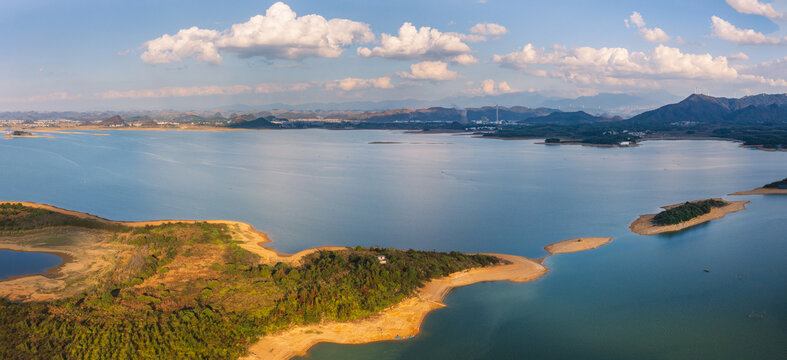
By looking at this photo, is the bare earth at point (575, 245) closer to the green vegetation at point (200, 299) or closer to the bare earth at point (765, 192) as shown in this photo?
the green vegetation at point (200, 299)

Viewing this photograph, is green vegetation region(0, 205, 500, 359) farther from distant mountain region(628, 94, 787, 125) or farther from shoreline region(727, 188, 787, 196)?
distant mountain region(628, 94, 787, 125)

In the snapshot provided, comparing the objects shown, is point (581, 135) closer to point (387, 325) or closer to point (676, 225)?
point (676, 225)

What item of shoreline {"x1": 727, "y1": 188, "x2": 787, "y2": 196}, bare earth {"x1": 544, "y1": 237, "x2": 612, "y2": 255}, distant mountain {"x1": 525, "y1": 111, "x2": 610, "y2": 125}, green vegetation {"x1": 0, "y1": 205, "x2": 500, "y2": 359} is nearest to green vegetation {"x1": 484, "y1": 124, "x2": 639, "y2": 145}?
distant mountain {"x1": 525, "y1": 111, "x2": 610, "y2": 125}

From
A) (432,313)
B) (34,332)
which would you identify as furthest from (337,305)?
(34,332)

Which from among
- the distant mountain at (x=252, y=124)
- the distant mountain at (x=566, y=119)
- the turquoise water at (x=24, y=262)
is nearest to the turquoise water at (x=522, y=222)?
the turquoise water at (x=24, y=262)

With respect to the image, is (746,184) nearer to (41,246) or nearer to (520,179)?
(520,179)

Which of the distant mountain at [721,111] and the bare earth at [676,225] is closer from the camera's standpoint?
the bare earth at [676,225]
